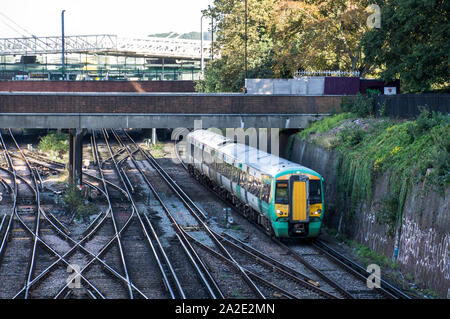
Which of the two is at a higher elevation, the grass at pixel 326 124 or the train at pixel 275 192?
the grass at pixel 326 124

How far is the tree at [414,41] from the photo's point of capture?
2673 centimetres

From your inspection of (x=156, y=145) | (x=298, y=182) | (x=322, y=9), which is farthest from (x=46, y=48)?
(x=298, y=182)

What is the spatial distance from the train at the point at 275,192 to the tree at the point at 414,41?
8479 mm

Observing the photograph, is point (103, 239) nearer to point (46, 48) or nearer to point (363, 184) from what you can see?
point (363, 184)

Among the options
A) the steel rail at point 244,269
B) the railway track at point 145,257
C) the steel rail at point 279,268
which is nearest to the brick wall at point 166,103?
the railway track at point 145,257

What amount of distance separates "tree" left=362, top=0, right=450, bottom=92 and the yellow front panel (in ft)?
32.5

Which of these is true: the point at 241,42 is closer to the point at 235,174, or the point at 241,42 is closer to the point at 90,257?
the point at 235,174

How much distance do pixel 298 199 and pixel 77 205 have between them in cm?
1103

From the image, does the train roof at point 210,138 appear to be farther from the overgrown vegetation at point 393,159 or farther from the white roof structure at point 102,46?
the white roof structure at point 102,46

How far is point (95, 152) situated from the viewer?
4722cm

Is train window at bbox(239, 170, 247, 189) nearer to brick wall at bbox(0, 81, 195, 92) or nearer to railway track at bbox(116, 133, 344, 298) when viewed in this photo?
railway track at bbox(116, 133, 344, 298)

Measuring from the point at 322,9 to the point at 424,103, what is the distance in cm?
2016

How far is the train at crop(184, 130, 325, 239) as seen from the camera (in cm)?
2061

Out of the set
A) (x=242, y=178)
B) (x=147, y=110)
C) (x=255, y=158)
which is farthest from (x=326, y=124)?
(x=147, y=110)
